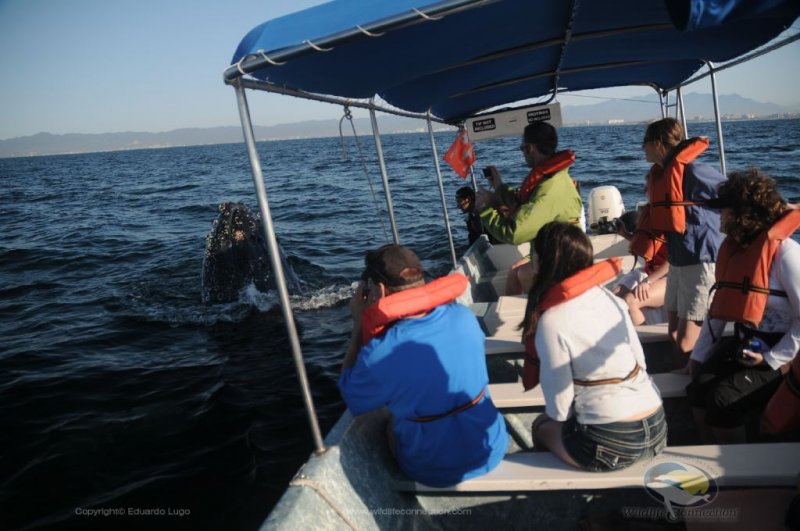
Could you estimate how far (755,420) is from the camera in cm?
320

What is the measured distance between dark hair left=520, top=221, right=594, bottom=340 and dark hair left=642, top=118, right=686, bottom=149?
185 centimetres

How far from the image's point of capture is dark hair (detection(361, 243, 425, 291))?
254 centimetres

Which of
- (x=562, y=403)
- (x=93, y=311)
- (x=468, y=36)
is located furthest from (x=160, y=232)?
(x=562, y=403)

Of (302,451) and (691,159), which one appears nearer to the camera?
(691,159)

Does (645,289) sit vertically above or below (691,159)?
below

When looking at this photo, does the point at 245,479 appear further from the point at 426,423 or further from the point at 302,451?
the point at 426,423

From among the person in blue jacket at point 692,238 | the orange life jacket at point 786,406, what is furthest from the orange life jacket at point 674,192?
the orange life jacket at point 786,406

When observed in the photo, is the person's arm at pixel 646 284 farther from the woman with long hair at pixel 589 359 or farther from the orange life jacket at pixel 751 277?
the woman with long hair at pixel 589 359

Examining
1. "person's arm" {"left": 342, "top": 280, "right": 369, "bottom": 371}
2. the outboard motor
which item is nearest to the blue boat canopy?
"person's arm" {"left": 342, "top": 280, "right": 369, "bottom": 371}

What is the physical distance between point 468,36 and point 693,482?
3.03m

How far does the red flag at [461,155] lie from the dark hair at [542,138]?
10.2 feet

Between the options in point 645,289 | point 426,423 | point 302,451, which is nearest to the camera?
point 426,423

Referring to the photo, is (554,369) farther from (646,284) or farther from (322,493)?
(646,284)

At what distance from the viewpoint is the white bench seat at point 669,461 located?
2.42m
